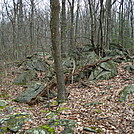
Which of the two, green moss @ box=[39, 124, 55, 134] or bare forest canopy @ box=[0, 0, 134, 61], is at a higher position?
bare forest canopy @ box=[0, 0, 134, 61]

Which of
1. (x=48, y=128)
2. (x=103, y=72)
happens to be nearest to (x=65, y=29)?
(x=103, y=72)

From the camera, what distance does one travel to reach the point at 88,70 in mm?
10266

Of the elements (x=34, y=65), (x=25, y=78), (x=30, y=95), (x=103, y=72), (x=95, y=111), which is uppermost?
(x=34, y=65)

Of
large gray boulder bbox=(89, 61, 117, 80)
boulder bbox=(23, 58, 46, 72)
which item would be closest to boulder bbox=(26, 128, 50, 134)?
large gray boulder bbox=(89, 61, 117, 80)

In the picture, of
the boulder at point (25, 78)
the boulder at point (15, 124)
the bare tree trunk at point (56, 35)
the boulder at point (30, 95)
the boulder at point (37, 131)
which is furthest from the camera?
the boulder at point (25, 78)

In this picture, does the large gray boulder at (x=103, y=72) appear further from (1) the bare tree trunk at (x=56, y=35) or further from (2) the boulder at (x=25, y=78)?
(2) the boulder at (x=25, y=78)

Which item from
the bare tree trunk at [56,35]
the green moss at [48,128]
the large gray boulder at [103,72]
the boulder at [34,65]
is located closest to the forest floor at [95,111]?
the green moss at [48,128]

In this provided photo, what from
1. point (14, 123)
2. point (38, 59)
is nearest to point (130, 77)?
point (14, 123)

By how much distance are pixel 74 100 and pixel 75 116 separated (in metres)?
1.70

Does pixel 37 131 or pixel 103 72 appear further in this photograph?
pixel 103 72

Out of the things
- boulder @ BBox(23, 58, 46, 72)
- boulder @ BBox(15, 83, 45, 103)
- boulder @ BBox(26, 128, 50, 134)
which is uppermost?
boulder @ BBox(23, 58, 46, 72)

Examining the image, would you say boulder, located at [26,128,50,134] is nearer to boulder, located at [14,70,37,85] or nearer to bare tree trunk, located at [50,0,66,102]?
bare tree trunk, located at [50,0,66,102]

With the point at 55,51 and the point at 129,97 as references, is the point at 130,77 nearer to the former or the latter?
the point at 129,97

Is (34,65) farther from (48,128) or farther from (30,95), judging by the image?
(48,128)
